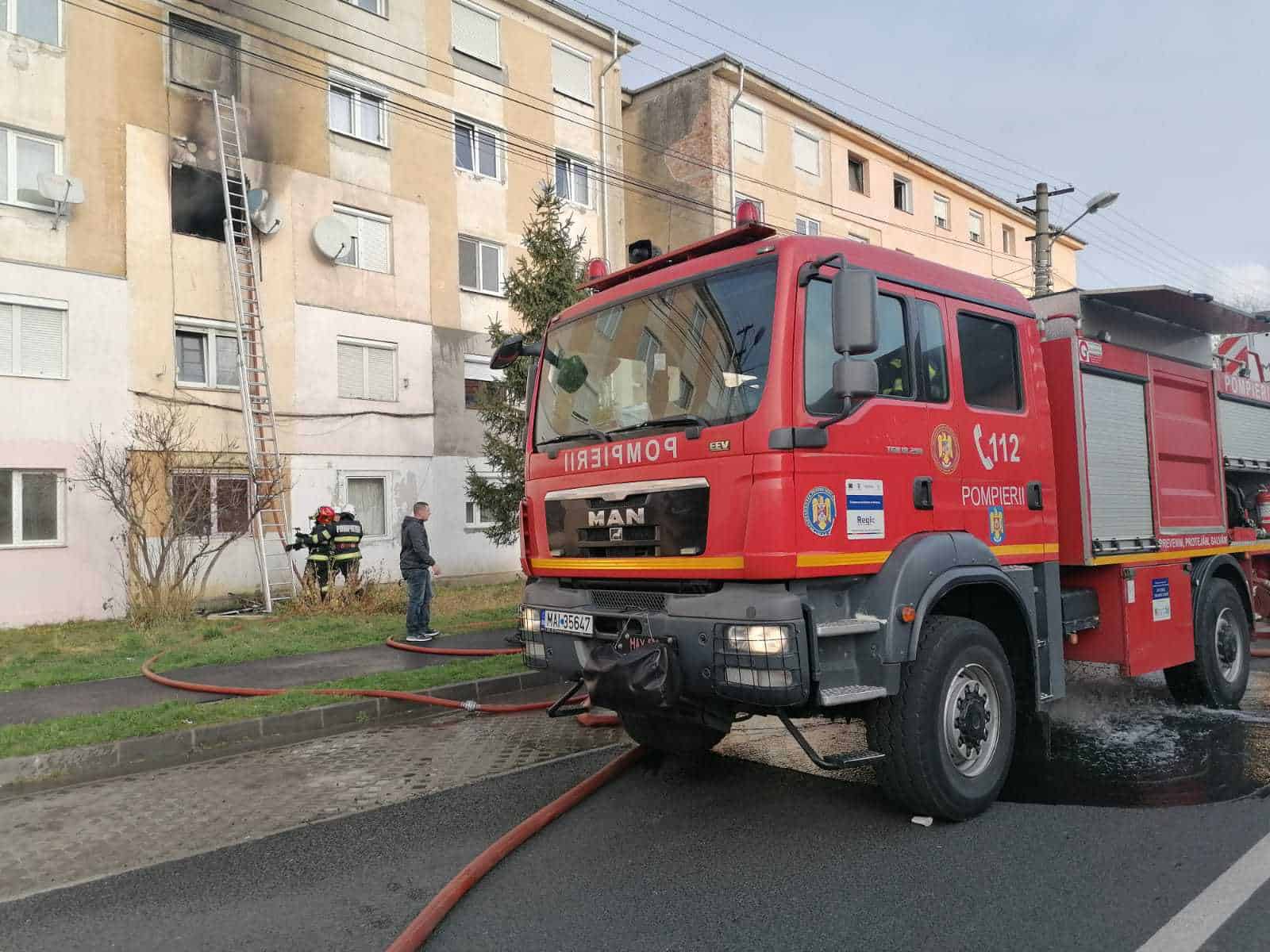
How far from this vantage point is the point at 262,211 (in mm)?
16531

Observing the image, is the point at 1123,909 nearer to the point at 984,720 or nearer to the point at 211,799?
the point at 984,720

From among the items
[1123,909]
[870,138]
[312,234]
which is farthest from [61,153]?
[870,138]

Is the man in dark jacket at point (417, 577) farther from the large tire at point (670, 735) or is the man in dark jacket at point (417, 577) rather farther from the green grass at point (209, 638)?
the large tire at point (670, 735)

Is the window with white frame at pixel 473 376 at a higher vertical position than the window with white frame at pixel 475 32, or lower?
lower

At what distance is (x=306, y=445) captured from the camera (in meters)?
17.0

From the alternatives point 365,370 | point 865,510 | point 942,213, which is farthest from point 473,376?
point 942,213

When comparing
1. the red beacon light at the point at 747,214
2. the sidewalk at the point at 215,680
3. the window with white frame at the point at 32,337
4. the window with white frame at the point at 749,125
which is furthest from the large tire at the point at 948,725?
the window with white frame at the point at 749,125

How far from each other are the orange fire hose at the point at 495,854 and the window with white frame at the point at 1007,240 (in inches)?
1329

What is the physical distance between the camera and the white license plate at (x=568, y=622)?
502cm

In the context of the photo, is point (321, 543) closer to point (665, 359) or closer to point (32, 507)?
point (32, 507)

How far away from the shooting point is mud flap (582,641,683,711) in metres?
4.47

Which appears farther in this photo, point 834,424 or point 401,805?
point 401,805

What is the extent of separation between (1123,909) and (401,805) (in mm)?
3531

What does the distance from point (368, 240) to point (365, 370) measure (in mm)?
2453
